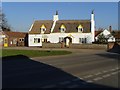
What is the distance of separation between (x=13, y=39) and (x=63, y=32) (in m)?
12.6

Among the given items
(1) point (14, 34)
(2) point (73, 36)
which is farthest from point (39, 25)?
(2) point (73, 36)

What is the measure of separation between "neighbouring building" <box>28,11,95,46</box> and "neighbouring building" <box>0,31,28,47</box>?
4.04 m

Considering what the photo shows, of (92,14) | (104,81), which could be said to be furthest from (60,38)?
(104,81)

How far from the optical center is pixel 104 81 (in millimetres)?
14992

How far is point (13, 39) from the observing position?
270 feet

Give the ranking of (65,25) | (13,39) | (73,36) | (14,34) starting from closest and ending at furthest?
(73,36), (65,25), (13,39), (14,34)

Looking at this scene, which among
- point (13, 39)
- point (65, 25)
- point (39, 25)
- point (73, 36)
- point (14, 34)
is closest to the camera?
point (73, 36)

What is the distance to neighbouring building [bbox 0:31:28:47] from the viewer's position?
8000 cm

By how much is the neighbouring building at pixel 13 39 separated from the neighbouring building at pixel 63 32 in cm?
404

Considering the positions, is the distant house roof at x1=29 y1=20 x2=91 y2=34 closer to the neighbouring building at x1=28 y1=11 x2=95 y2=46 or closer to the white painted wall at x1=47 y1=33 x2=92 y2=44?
the neighbouring building at x1=28 y1=11 x2=95 y2=46

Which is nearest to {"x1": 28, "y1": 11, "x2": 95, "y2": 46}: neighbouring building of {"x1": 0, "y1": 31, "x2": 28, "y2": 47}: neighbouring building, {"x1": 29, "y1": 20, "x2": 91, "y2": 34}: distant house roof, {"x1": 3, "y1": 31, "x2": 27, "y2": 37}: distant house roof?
{"x1": 29, "y1": 20, "x2": 91, "y2": 34}: distant house roof

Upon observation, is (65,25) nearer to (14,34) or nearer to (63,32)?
(63,32)

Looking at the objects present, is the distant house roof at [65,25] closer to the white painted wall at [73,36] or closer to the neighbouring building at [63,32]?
the neighbouring building at [63,32]

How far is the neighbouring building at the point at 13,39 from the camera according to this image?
262 feet
